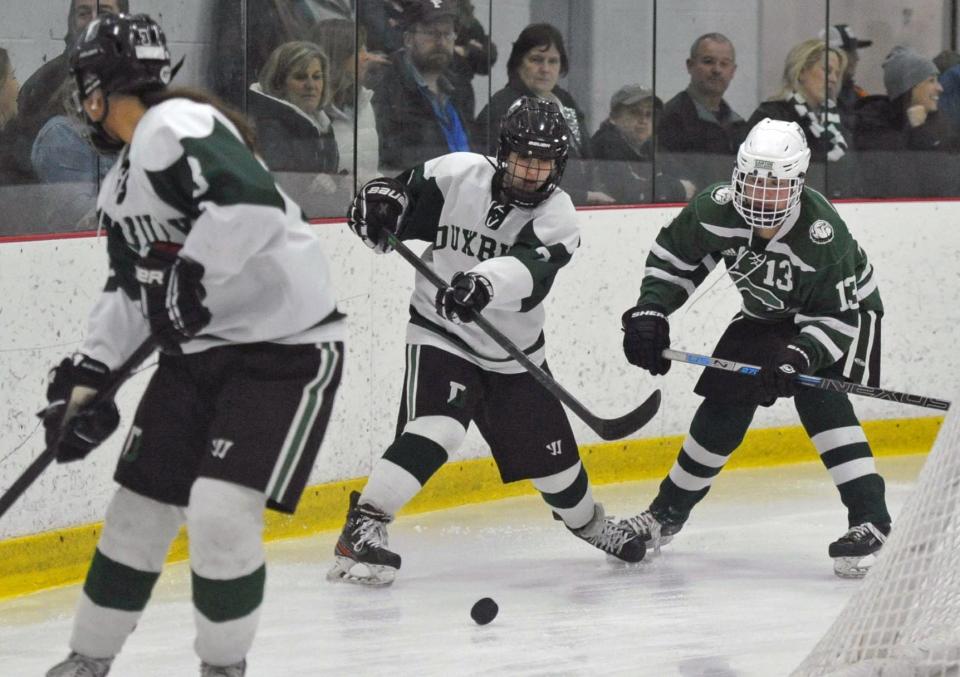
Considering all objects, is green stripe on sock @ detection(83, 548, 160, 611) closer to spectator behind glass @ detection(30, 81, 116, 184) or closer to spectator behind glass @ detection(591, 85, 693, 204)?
spectator behind glass @ detection(30, 81, 116, 184)

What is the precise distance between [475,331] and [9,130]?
1.20 metres

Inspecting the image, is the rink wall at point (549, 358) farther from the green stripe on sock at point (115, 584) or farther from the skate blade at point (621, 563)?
the green stripe on sock at point (115, 584)

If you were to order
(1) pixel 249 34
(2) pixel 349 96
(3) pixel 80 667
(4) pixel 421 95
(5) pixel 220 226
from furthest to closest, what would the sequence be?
(4) pixel 421 95 → (2) pixel 349 96 → (1) pixel 249 34 → (3) pixel 80 667 → (5) pixel 220 226

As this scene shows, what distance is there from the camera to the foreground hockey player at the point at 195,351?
92.8 inches

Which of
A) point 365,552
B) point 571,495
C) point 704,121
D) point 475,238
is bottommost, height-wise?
point 365,552

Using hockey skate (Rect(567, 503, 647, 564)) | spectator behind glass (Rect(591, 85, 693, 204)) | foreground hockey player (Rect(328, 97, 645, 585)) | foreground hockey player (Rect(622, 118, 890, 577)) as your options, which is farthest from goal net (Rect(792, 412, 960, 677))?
spectator behind glass (Rect(591, 85, 693, 204))

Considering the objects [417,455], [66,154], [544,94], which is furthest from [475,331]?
[544,94]

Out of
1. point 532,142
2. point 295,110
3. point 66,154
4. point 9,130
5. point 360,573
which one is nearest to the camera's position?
point 532,142

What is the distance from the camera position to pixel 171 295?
235 centimetres

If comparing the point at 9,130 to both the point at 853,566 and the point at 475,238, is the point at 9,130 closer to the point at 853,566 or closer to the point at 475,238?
the point at 475,238

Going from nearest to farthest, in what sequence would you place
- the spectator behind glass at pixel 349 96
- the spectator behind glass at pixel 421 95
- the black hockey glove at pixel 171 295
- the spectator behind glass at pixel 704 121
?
the black hockey glove at pixel 171 295 < the spectator behind glass at pixel 349 96 < the spectator behind glass at pixel 421 95 < the spectator behind glass at pixel 704 121

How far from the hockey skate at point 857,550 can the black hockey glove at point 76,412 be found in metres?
1.93

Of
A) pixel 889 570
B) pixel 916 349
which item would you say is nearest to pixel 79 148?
Result: pixel 889 570

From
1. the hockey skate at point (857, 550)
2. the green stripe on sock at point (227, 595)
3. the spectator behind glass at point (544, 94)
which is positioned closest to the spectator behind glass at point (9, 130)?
the spectator behind glass at point (544, 94)
